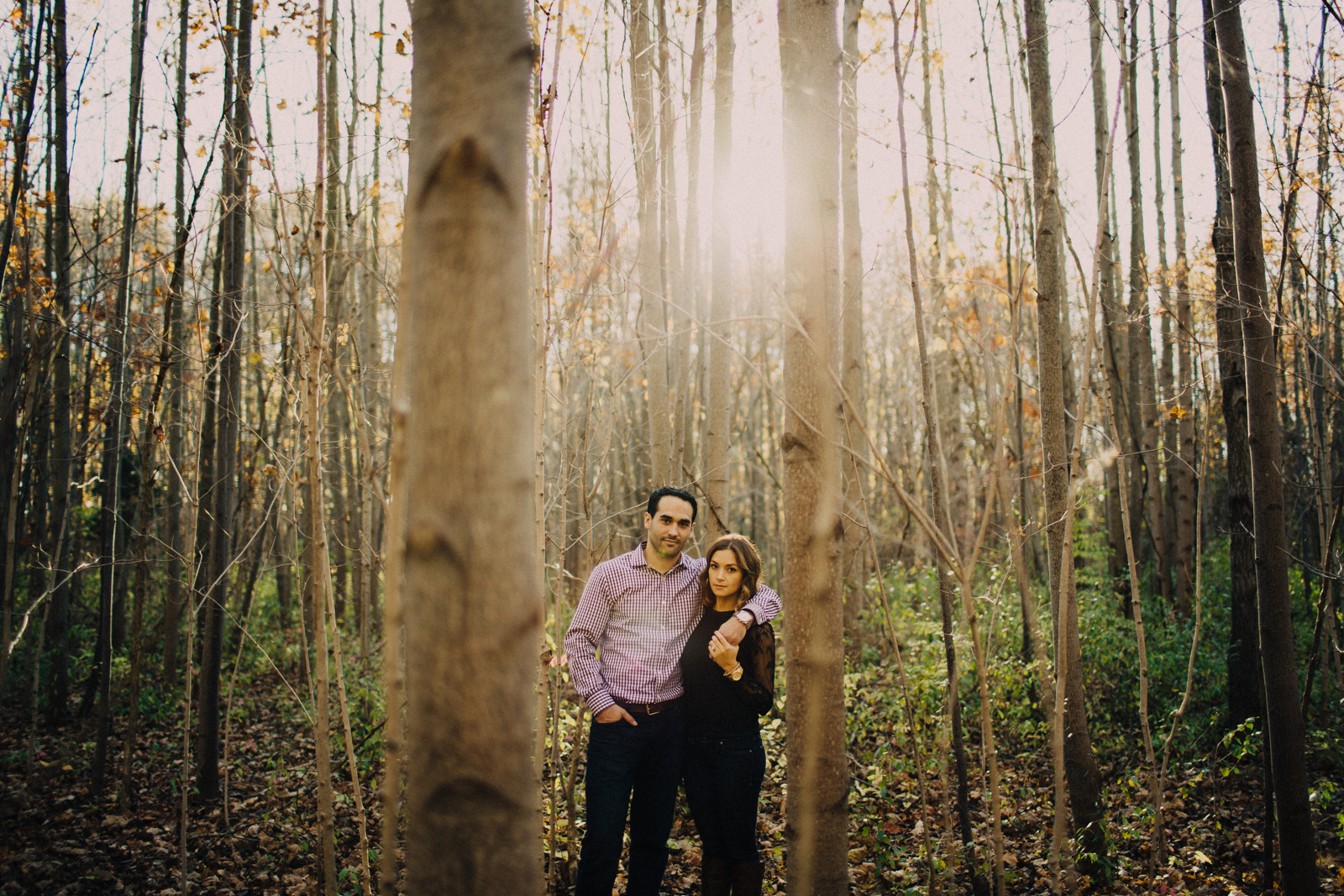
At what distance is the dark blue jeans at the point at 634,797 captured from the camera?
2.42m

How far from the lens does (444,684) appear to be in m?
0.73

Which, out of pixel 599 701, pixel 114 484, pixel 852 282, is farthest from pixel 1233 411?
pixel 114 484

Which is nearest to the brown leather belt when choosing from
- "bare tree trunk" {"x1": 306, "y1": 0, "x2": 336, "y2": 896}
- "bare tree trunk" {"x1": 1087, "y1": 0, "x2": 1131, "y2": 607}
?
"bare tree trunk" {"x1": 306, "y1": 0, "x2": 336, "y2": 896}

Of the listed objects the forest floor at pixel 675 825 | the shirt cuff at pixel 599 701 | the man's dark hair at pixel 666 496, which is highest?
the man's dark hair at pixel 666 496

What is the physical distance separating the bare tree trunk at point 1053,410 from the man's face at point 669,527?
1.55 m

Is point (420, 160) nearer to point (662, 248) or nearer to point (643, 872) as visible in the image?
point (643, 872)

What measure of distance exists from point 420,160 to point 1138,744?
5798 millimetres

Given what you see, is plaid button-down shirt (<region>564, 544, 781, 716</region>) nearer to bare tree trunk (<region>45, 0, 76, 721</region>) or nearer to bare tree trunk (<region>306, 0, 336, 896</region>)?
bare tree trunk (<region>306, 0, 336, 896</region>)

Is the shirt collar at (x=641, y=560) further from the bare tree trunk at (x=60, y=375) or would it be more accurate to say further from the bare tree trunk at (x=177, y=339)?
the bare tree trunk at (x=60, y=375)

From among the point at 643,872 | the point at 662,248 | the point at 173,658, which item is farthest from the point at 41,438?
the point at 643,872

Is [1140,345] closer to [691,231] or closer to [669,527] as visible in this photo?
[691,231]

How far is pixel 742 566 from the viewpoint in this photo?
2.61 meters

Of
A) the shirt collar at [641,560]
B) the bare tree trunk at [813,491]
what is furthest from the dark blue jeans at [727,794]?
the bare tree trunk at [813,491]

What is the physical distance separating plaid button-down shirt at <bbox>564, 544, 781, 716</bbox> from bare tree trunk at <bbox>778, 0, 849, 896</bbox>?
0.87m
